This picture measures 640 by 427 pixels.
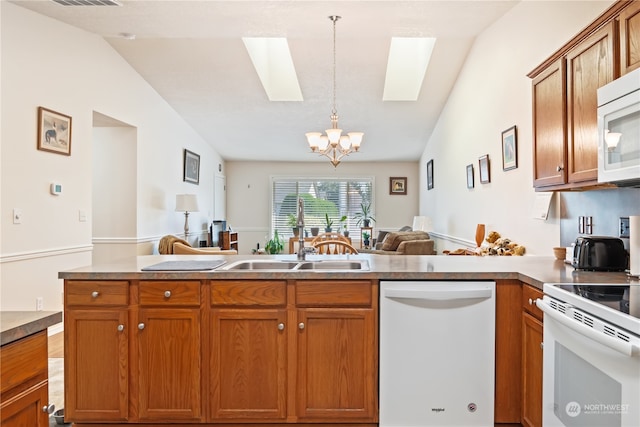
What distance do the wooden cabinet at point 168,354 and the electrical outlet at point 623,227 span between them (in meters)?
2.27

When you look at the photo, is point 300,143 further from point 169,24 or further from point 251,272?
point 251,272

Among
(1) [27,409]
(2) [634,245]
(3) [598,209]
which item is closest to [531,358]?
(2) [634,245]

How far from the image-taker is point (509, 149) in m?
3.87

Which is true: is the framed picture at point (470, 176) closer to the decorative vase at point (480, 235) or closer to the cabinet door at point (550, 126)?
the decorative vase at point (480, 235)

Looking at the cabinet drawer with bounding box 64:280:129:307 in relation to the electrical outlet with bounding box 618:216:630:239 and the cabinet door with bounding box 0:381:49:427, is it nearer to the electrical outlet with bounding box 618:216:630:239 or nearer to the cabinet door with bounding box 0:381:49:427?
the cabinet door with bounding box 0:381:49:427

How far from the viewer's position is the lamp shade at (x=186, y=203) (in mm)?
6387

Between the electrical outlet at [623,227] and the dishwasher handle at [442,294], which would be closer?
the dishwasher handle at [442,294]

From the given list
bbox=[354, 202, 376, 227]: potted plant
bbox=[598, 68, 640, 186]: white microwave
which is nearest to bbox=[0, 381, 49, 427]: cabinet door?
bbox=[598, 68, 640, 186]: white microwave

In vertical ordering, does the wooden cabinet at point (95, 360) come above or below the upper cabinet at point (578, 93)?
below

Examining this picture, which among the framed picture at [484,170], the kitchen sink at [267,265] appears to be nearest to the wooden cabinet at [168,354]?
the kitchen sink at [267,265]

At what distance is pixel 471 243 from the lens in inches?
202

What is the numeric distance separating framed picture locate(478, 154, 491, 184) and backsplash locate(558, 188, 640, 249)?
4.95ft

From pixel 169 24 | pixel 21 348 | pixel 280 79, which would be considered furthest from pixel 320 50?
pixel 21 348

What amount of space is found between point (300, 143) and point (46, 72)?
4.64 m
